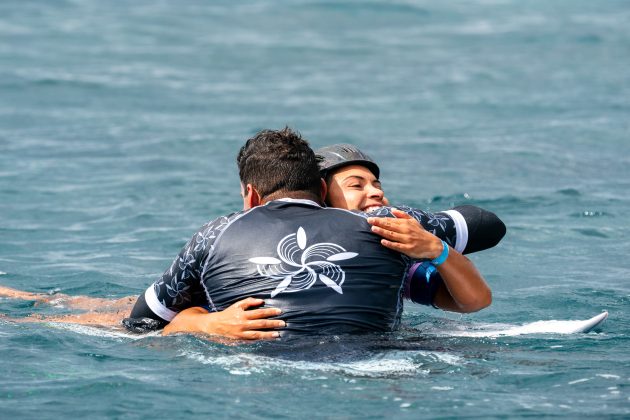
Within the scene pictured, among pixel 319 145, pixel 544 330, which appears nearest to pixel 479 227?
pixel 544 330

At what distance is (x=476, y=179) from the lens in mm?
12812

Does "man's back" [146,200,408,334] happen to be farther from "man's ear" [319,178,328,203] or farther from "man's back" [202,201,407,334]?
"man's ear" [319,178,328,203]

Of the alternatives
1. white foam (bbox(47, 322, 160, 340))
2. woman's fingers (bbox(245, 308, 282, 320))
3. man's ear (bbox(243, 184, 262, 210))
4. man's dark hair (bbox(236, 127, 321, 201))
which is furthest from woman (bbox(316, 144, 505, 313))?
white foam (bbox(47, 322, 160, 340))

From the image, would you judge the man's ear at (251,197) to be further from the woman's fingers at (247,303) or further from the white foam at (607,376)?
the white foam at (607,376)

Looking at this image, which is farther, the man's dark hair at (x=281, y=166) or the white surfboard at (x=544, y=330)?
the white surfboard at (x=544, y=330)

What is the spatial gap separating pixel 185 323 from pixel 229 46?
17.0 meters

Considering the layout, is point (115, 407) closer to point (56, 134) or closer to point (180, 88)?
point (56, 134)

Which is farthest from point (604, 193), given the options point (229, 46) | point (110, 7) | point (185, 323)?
point (110, 7)

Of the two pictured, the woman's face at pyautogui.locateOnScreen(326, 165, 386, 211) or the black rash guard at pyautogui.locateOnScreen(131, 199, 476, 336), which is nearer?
the black rash guard at pyautogui.locateOnScreen(131, 199, 476, 336)

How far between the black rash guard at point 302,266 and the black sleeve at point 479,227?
55 centimetres

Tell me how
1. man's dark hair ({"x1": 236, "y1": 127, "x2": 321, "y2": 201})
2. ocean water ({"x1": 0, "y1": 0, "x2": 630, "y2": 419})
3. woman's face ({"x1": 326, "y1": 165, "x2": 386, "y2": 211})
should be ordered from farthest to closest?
woman's face ({"x1": 326, "y1": 165, "x2": 386, "y2": 211}), man's dark hair ({"x1": 236, "y1": 127, "x2": 321, "y2": 201}), ocean water ({"x1": 0, "y1": 0, "x2": 630, "y2": 419})

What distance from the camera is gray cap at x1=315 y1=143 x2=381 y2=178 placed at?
6.70 m

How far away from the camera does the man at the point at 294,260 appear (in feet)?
19.4

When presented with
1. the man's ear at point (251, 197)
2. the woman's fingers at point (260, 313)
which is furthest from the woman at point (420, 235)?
the woman's fingers at point (260, 313)
